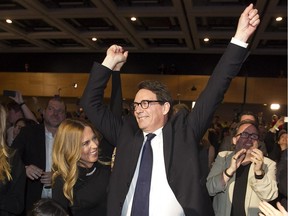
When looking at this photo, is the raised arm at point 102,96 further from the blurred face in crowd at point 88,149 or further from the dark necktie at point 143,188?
the dark necktie at point 143,188

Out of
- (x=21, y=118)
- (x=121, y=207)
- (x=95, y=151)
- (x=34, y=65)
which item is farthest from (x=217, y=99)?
(x=34, y=65)

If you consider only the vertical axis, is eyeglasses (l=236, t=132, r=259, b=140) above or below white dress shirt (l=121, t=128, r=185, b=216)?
above

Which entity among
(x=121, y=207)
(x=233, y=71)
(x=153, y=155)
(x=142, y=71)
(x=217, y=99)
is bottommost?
(x=121, y=207)

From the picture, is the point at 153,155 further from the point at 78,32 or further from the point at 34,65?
the point at 34,65

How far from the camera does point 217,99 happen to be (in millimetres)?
1505

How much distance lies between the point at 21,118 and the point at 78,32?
209 inches

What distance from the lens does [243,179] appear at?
2.11m

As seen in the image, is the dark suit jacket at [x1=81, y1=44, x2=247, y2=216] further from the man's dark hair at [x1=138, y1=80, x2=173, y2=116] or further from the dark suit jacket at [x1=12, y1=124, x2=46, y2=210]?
the dark suit jacket at [x1=12, y1=124, x2=46, y2=210]

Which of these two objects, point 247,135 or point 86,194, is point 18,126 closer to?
point 86,194

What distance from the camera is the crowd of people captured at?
1485mm

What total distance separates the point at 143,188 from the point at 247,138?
36.2 inches

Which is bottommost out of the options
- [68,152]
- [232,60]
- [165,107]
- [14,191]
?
[14,191]

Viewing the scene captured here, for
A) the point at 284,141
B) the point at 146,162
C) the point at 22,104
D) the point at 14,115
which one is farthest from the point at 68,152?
the point at 284,141

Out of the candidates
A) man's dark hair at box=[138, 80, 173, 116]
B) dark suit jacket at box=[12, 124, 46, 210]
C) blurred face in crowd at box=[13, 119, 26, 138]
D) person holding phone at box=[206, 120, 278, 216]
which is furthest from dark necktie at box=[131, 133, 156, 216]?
blurred face in crowd at box=[13, 119, 26, 138]
